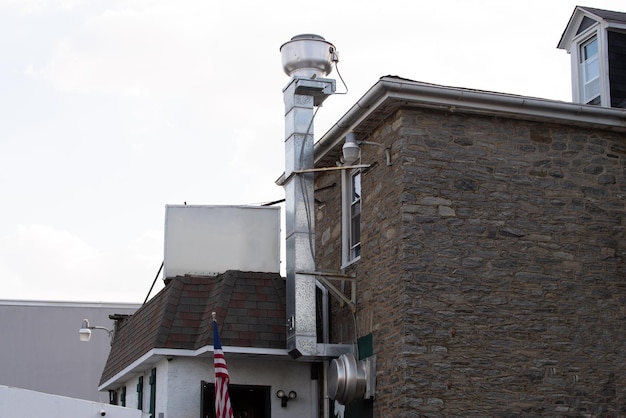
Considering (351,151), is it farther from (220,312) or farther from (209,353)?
(209,353)

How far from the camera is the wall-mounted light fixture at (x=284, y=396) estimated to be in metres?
17.1

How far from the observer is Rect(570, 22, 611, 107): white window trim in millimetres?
18922

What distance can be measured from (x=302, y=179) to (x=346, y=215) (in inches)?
43.9

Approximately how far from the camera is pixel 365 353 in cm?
1589

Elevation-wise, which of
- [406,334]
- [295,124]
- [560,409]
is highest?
[295,124]

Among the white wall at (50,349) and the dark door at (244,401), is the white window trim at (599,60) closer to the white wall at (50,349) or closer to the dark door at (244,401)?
the dark door at (244,401)

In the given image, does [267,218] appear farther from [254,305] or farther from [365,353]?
[365,353]

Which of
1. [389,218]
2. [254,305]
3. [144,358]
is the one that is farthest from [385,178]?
[144,358]

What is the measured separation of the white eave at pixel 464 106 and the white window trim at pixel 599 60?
8.54ft

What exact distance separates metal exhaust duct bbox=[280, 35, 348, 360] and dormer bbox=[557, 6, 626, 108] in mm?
4814

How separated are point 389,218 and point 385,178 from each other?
607 mm

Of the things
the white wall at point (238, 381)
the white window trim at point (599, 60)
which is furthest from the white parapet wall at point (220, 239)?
the white window trim at point (599, 60)

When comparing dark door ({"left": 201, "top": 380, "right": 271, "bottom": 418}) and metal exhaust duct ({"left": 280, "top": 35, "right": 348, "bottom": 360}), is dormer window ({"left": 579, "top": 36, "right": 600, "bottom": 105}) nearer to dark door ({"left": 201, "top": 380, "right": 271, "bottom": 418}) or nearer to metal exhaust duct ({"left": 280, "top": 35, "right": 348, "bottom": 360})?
metal exhaust duct ({"left": 280, "top": 35, "right": 348, "bottom": 360})

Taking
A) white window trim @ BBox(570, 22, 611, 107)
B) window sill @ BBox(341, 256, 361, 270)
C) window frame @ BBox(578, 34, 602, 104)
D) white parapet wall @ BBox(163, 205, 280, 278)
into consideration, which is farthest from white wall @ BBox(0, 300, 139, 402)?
window frame @ BBox(578, 34, 602, 104)
